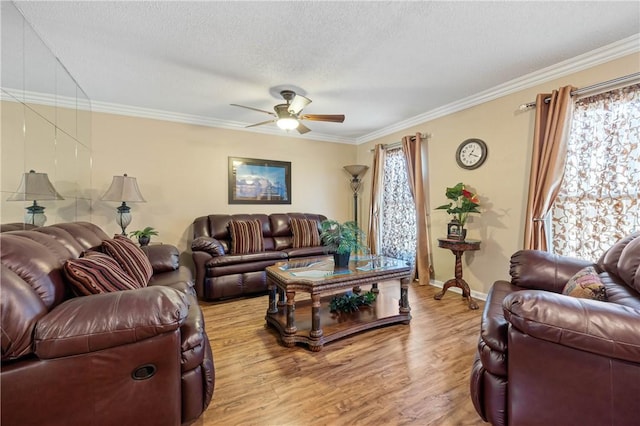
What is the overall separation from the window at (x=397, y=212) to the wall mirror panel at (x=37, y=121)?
13.8ft

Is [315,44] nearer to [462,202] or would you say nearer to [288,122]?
[288,122]

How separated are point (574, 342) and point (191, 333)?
5.31 feet

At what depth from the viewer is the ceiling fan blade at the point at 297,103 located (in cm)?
289

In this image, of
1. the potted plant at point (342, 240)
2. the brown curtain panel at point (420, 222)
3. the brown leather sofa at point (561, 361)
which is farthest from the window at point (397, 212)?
the brown leather sofa at point (561, 361)

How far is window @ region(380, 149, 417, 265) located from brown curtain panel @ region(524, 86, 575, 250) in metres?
1.63

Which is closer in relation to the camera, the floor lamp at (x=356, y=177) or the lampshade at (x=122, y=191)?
the lampshade at (x=122, y=191)

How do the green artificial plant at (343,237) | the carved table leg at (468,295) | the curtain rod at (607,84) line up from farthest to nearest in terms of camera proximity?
the carved table leg at (468,295), the green artificial plant at (343,237), the curtain rod at (607,84)

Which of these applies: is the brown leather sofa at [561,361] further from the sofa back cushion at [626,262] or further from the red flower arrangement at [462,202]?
the red flower arrangement at [462,202]

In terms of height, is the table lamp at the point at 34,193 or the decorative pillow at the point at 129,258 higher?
the table lamp at the point at 34,193

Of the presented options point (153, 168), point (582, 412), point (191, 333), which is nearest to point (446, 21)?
point (582, 412)

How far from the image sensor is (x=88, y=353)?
1.05 m

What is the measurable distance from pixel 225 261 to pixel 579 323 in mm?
3176

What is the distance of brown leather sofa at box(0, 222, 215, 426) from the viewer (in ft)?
3.22

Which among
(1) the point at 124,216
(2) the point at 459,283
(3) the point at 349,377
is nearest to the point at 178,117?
(1) the point at 124,216
